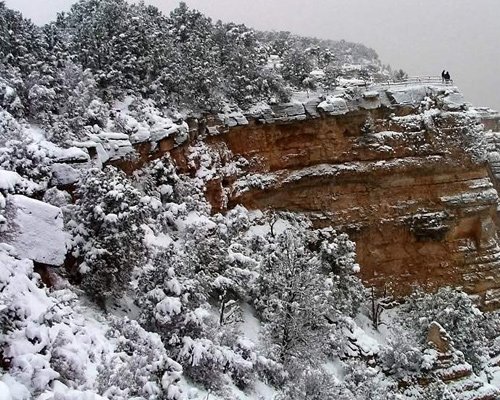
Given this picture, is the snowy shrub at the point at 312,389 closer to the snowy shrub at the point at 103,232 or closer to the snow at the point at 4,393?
the snowy shrub at the point at 103,232

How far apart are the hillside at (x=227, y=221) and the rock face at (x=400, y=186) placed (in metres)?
0.09

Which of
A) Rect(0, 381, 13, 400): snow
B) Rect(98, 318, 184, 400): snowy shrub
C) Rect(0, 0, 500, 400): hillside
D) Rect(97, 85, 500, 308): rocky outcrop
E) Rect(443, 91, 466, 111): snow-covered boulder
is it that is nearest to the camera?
Rect(0, 381, 13, 400): snow

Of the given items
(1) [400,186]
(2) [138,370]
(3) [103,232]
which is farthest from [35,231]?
(1) [400,186]

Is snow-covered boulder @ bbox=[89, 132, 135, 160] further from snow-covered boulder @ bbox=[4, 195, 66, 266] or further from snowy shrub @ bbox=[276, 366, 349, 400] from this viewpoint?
snowy shrub @ bbox=[276, 366, 349, 400]

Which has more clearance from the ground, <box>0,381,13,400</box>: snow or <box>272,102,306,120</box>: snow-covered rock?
<box>272,102,306,120</box>: snow-covered rock

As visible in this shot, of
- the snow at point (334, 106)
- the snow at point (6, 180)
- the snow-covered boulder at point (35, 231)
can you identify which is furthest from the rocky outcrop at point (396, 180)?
the snow at point (6, 180)

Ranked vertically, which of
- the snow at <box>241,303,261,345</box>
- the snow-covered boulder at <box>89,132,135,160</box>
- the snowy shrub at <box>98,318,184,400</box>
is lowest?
the snow at <box>241,303,261,345</box>

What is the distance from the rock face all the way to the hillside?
9cm

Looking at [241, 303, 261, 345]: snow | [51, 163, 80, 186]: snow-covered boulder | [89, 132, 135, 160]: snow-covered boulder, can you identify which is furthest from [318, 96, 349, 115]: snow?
[51, 163, 80, 186]: snow-covered boulder

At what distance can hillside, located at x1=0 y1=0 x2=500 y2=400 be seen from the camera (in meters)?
12.5

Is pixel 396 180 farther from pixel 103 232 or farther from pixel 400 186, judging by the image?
pixel 103 232

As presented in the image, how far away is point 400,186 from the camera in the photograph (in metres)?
32.0

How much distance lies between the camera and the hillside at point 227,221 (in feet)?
41.1

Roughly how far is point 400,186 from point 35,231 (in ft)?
77.6
